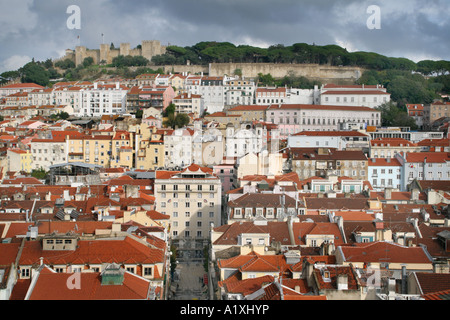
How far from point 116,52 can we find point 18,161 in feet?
161

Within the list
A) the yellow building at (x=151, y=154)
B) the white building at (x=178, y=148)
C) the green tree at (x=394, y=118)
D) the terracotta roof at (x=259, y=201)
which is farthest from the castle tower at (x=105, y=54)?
the terracotta roof at (x=259, y=201)

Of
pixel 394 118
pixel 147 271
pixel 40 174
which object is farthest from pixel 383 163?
pixel 147 271

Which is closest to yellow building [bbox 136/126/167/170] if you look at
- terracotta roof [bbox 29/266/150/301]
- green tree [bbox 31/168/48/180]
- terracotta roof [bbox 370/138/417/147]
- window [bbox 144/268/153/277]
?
green tree [bbox 31/168/48/180]

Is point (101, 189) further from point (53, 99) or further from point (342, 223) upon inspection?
point (53, 99)

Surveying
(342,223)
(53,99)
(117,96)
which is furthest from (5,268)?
(53,99)

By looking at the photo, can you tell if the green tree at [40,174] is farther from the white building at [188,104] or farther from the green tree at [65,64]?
the green tree at [65,64]

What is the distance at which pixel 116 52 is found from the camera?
96750 millimetres

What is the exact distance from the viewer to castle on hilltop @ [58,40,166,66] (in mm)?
94250

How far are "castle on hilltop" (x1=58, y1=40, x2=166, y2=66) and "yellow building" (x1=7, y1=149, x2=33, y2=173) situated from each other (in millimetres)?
44971

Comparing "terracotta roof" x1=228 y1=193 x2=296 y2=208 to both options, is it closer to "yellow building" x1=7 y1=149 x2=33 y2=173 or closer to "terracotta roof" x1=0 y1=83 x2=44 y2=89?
"yellow building" x1=7 y1=149 x2=33 y2=173

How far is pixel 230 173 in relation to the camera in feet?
137

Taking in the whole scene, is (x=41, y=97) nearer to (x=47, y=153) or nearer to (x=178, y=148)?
(x=47, y=153)

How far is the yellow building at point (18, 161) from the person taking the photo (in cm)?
5000

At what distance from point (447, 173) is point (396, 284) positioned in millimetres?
30451
